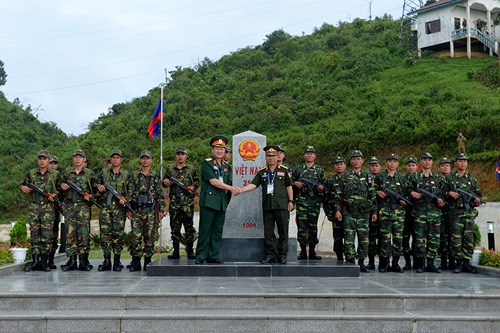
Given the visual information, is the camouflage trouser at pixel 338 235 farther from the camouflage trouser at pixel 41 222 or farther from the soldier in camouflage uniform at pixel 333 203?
the camouflage trouser at pixel 41 222

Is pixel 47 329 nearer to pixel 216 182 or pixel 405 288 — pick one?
pixel 216 182

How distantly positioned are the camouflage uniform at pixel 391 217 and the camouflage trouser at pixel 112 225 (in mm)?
4009

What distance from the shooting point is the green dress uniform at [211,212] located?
772 centimetres

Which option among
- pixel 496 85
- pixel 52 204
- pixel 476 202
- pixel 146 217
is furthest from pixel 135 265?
pixel 496 85

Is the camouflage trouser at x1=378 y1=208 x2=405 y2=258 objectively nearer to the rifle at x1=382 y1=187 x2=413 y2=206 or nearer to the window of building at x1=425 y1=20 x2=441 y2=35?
the rifle at x1=382 y1=187 x2=413 y2=206

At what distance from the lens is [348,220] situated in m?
8.14

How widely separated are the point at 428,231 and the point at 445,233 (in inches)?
17.0

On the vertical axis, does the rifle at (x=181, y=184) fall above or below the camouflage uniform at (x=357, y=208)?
above

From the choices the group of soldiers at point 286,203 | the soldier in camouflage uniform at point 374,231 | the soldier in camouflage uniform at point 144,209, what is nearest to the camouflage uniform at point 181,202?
the group of soldiers at point 286,203

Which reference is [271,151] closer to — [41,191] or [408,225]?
[408,225]

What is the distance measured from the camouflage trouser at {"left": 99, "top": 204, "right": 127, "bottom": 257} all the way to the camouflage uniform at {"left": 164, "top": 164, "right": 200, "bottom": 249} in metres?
0.82

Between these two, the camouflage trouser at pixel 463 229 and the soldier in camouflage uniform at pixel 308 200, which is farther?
the soldier in camouflage uniform at pixel 308 200

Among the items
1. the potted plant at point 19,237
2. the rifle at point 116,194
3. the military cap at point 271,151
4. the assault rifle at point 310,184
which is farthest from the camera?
the potted plant at point 19,237

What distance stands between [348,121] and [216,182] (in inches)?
875
